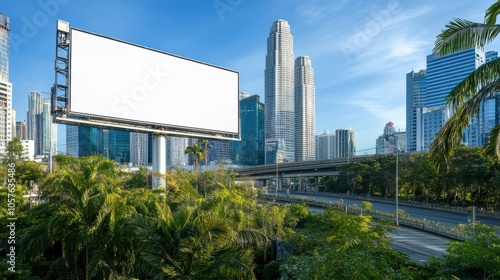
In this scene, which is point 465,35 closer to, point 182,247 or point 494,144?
point 494,144

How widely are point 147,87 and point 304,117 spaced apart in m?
167

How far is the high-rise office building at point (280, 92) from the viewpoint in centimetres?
18200

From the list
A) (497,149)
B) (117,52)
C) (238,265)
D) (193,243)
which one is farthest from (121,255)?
(117,52)

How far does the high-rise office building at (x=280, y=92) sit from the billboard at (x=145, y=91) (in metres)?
147

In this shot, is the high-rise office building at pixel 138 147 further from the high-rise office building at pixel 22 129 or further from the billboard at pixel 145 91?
the billboard at pixel 145 91

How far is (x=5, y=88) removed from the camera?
103 m

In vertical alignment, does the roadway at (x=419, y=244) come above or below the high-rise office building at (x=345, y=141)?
below

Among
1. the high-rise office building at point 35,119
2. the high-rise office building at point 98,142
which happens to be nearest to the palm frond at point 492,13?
the high-rise office building at point 98,142

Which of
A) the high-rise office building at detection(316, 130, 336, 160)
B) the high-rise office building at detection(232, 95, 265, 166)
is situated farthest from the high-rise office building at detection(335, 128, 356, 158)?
the high-rise office building at detection(232, 95, 265, 166)

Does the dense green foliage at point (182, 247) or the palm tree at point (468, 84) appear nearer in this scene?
the palm tree at point (468, 84)

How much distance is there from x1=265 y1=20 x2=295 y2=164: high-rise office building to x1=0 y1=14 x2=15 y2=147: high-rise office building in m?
113

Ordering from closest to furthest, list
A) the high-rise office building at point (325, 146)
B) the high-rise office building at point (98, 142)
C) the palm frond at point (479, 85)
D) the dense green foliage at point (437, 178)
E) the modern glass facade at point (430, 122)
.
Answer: the palm frond at point (479, 85) → the dense green foliage at point (437, 178) → the modern glass facade at point (430, 122) → the high-rise office building at point (98, 142) → the high-rise office building at point (325, 146)

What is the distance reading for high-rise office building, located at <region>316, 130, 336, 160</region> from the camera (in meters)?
176

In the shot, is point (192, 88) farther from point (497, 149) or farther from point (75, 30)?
point (497, 149)
